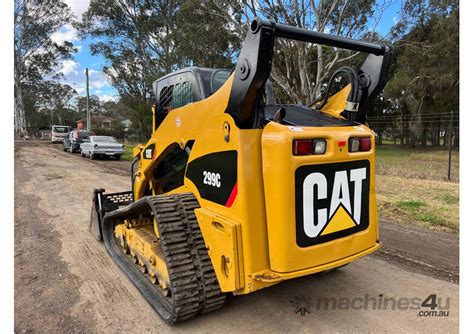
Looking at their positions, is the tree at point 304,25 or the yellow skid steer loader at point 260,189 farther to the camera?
the tree at point 304,25

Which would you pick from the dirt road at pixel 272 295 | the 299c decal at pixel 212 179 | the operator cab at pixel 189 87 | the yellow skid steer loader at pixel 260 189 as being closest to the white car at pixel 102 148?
the dirt road at pixel 272 295

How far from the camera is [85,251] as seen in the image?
4.52m

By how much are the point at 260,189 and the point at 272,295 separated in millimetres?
1402

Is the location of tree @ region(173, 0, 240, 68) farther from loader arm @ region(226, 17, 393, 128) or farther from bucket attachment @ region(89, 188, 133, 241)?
loader arm @ region(226, 17, 393, 128)

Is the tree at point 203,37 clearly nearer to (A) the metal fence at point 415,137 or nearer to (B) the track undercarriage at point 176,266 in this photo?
(A) the metal fence at point 415,137

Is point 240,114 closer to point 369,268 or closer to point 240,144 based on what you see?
point 240,144

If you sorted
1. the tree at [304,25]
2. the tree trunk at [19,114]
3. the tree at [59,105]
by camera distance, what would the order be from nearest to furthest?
the tree at [304,25] < the tree trunk at [19,114] < the tree at [59,105]

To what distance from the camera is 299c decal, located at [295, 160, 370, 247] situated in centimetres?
239

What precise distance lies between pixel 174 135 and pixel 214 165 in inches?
39.0

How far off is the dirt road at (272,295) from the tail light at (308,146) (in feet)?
4.93

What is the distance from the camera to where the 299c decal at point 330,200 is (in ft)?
7.83

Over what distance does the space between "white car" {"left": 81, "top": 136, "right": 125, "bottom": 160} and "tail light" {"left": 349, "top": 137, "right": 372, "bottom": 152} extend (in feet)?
56.2

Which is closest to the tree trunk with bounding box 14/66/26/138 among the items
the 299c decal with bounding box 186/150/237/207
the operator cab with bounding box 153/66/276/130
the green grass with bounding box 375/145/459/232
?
the green grass with bounding box 375/145/459/232

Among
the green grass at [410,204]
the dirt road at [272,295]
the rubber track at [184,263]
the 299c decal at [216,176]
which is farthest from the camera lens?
the green grass at [410,204]
